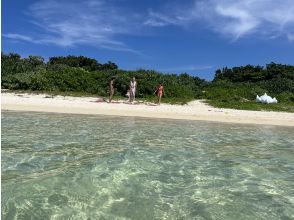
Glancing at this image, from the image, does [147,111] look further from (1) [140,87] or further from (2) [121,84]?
(2) [121,84]

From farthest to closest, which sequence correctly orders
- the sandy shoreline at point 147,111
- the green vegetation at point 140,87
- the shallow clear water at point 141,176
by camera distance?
the green vegetation at point 140,87
the sandy shoreline at point 147,111
the shallow clear water at point 141,176

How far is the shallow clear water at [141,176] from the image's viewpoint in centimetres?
574

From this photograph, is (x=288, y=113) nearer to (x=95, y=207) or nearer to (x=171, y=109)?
(x=171, y=109)

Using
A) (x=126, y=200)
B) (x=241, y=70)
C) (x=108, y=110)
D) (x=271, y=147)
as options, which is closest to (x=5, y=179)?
(x=126, y=200)

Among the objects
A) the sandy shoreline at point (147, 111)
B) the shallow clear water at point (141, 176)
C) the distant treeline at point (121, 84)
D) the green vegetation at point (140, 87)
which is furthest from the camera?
the distant treeline at point (121, 84)

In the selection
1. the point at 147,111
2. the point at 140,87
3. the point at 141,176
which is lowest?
the point at 141,176

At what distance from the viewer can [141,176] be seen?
24.9ft

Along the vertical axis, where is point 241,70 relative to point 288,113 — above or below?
above

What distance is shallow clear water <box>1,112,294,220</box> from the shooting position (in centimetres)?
574

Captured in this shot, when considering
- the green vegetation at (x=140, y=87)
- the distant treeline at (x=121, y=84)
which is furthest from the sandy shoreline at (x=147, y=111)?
the distant treeline at (x=121, y=84)

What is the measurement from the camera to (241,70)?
183ft

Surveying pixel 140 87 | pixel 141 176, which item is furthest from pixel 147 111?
pixel 141 176

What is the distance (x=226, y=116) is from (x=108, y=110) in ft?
20.4

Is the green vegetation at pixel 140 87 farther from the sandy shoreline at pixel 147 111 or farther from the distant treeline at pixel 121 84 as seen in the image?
the sandy shoreline at pixel 147 111
